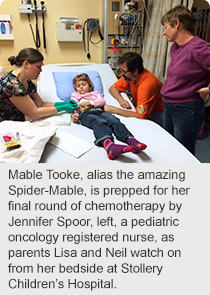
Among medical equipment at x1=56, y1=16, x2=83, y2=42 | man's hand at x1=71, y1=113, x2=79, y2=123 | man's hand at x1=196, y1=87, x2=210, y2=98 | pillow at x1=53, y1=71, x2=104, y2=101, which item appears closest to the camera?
man's hand at x1=196, y1=87, x2=210, y2=98

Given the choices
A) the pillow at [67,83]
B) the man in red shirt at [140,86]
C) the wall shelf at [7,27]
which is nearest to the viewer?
the man in red shirt at [140,86]

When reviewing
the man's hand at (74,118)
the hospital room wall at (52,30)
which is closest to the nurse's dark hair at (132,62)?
the man's hand at (74,118)

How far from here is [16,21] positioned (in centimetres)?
271

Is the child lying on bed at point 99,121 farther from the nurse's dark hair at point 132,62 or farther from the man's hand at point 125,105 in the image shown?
the nurse's dark hair at point 132,62

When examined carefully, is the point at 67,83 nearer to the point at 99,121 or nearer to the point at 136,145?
the point at 99,121

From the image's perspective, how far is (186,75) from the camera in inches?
61.7

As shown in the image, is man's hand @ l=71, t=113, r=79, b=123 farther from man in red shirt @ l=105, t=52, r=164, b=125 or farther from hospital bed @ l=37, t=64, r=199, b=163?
man in red shirt @ l=105, t=52, r=164, b=125

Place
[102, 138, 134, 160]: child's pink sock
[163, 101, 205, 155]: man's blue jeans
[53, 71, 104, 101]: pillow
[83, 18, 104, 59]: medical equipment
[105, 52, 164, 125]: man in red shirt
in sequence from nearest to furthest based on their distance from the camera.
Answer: [102, 138, 134, 160]: child's pink sock, [163, 101, 205, 155]: man's blue jeans, [105, 52, 164, 125]: man in red shirt, [53, 71, 104, 101]: pillow, [83, 18, 104, 59]: medical equipment

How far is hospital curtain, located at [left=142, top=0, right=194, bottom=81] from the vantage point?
2695 millimetres

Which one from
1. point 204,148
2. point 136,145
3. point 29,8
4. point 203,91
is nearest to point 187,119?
point 203,91

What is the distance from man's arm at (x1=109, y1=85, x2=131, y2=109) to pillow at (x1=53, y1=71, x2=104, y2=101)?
0.12 metres

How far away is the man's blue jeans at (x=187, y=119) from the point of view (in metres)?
1.63

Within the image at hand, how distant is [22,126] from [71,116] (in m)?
0.56

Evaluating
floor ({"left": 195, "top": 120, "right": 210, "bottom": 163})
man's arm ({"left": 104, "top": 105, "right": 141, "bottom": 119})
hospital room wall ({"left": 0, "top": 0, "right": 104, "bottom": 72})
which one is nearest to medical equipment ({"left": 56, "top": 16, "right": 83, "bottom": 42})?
hospital room wall ({"left": 0, "top": 0, "right": 104, "bottom": 72})
